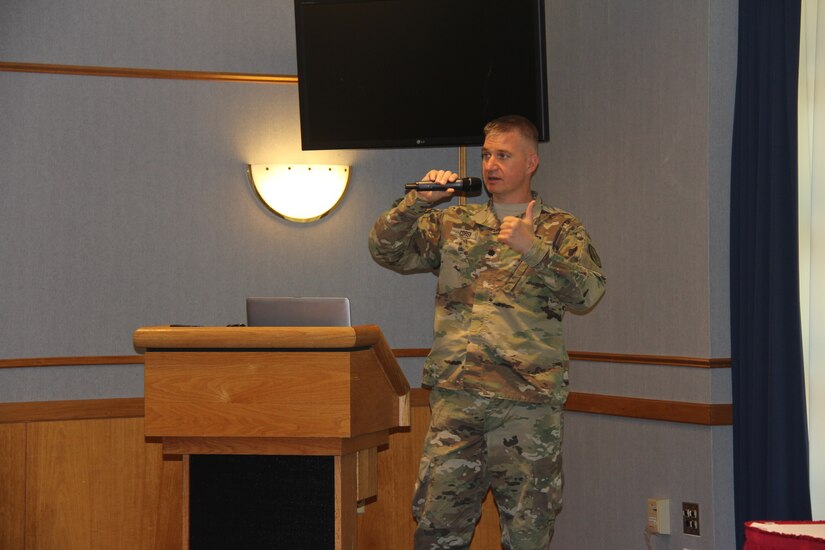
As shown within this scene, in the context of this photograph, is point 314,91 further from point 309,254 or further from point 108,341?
point 108,341

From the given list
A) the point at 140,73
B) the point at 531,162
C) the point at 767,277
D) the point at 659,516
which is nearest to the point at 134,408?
the point at 140,73

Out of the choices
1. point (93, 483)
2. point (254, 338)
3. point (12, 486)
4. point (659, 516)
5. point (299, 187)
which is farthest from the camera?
point (299, 187)

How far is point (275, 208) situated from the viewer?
4410mm

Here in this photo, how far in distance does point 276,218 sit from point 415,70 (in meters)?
0.89

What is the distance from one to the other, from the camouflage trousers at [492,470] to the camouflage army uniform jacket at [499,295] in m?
0.07

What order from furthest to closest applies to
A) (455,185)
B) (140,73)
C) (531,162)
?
1. (140,73)
2. (531,162)
3. (455,185)

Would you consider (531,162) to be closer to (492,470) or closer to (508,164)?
(508,164)

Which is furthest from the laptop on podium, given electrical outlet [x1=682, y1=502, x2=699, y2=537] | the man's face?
electrical outlet [x1=682, y1=502, x2=699, y2=537]

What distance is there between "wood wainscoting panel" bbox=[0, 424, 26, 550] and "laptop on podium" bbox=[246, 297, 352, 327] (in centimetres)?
153

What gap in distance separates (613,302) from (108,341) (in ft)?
6.52

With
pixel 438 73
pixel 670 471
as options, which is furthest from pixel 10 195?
pixel 670 471

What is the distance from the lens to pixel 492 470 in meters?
3.42

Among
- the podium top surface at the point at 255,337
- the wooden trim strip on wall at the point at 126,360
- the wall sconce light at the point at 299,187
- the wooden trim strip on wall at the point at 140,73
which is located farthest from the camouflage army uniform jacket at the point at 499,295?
the wooden trim strip on wall at the point at 140,73

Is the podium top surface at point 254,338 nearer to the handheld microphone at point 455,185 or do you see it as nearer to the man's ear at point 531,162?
the handheld microphone at point 455,185
